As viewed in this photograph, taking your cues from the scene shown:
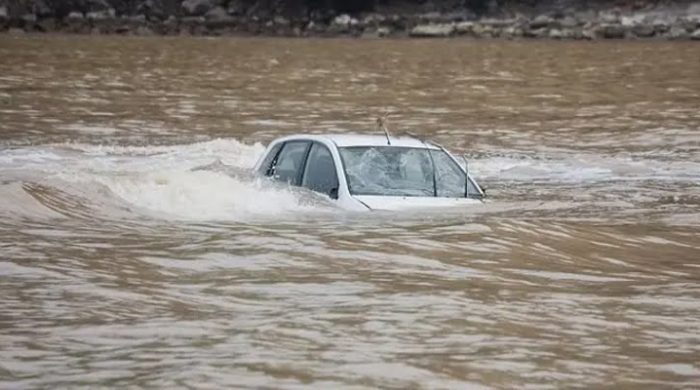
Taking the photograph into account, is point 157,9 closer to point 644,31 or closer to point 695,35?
point 644,31

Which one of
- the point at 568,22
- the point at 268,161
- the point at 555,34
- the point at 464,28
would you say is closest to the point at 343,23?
the point at 464,28

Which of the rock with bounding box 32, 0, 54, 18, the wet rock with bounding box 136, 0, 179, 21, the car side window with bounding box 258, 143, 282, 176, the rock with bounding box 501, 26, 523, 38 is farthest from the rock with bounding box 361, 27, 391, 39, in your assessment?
the car side window with bounding box 258, 143, 282, 176

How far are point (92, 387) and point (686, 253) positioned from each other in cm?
637

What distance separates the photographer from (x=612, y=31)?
87312 millimetres

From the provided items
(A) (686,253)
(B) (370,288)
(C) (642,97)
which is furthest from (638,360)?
(C) (642,97)

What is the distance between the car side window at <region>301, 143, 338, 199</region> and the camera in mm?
14930

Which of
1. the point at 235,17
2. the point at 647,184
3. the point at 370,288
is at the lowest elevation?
the point at 235,17

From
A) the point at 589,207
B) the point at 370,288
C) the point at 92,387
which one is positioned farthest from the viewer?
the point at 589,207

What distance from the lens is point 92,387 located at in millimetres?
7668

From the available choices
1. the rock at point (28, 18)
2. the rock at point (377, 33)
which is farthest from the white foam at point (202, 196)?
the rock at point (28, 18)

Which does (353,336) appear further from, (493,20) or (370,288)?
(493,20)

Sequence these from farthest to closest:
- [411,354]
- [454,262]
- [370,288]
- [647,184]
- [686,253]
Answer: [647,184], [686,253], [454,262], [370,288], [411,354]

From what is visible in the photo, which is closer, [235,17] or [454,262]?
[454,262]

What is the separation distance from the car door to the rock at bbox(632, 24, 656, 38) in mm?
71825
